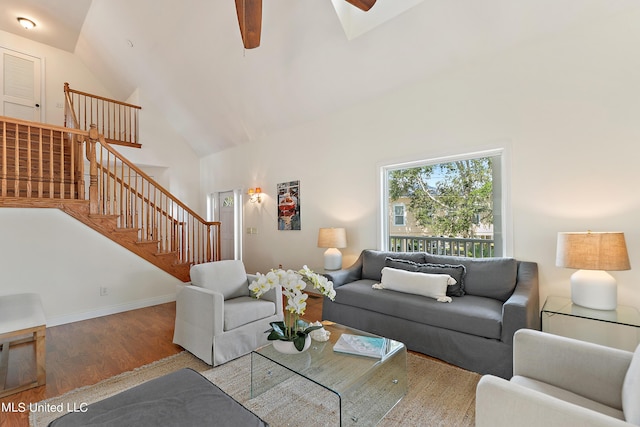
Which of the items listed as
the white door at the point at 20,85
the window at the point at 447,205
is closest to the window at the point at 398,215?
the window at the point at 447,205

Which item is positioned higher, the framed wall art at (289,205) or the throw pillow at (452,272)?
the framed wall art at (289,205)

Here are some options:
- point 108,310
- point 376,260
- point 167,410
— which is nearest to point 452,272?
point 376,260

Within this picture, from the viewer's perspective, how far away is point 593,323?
244 cm

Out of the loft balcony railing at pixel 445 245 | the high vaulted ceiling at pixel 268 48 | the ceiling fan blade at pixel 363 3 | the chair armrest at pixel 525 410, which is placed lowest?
the chair armrest at pixel 525 410

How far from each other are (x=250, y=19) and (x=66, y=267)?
3.57 m

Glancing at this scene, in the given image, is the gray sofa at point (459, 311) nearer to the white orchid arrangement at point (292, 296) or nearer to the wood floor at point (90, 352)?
the wood floor at point (90, 352)

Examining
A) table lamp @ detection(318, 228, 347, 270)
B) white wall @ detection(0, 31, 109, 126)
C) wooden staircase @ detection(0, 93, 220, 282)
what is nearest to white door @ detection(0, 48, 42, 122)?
white wall @ detection(0, 31, 109, 126)

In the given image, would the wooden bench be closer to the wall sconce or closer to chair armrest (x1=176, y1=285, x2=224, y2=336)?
chair armrest (x1=176, y1=285, x2=224, y2=336)

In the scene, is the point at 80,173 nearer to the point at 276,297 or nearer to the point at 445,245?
the point at 276,297

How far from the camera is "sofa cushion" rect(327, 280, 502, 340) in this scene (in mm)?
2262

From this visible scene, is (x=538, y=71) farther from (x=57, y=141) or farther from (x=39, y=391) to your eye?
(x=57, y=141)

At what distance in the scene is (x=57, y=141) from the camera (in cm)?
496

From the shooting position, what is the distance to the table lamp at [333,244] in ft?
12.8

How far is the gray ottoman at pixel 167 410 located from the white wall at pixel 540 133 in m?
2.88
